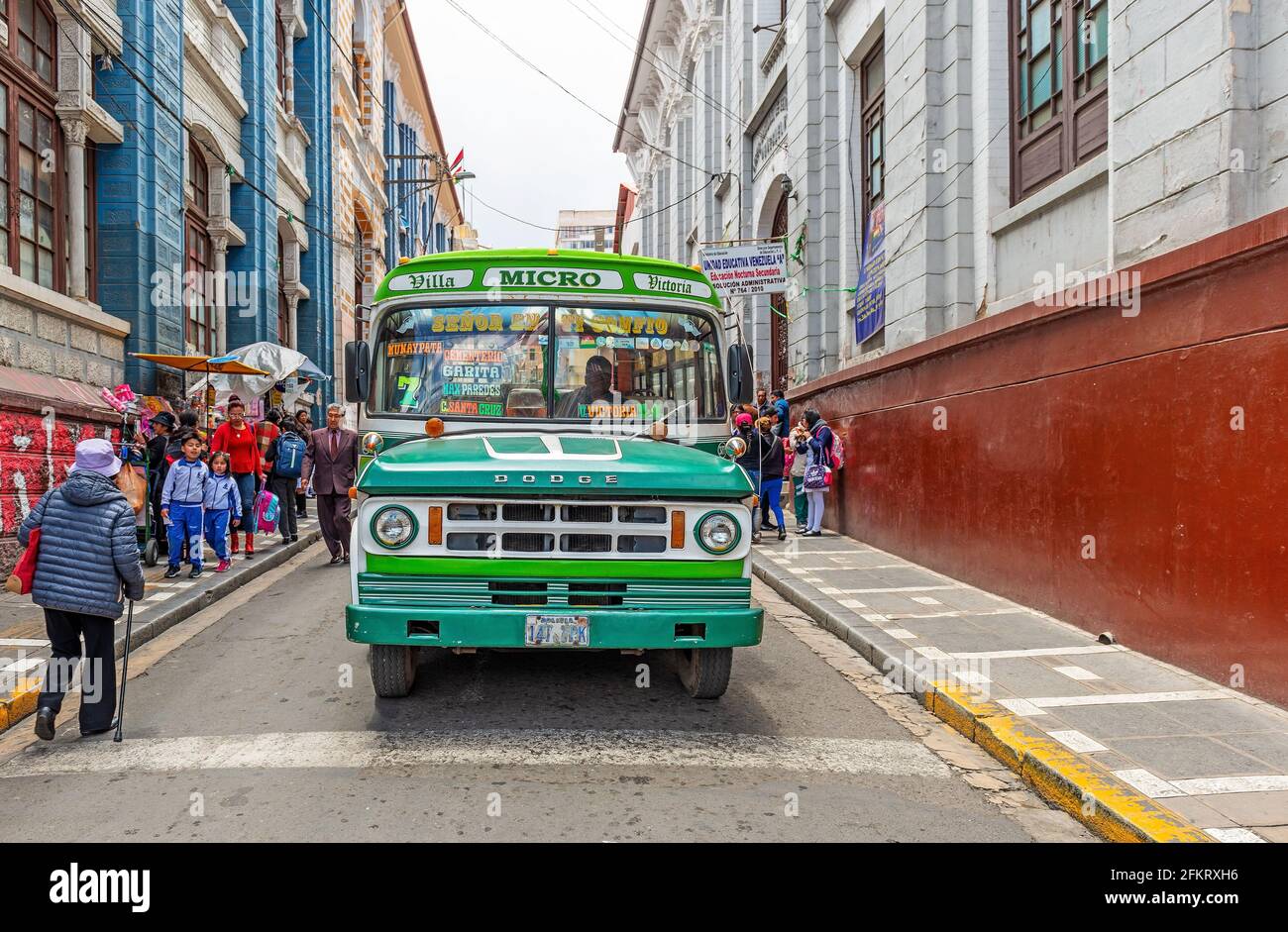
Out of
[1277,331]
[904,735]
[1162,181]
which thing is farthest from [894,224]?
[904,735]

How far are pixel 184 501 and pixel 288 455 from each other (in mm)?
2474

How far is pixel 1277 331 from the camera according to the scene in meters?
5.28

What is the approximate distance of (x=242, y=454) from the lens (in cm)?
1134

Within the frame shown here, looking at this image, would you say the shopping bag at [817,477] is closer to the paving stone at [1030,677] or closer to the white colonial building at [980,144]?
the white colonial building at [980,144]

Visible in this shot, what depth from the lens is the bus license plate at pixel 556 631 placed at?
15.8 feet

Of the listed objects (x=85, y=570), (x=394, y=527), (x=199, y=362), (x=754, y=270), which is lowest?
(x=85, y=570)

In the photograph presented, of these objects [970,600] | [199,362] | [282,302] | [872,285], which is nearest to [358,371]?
[970,600]

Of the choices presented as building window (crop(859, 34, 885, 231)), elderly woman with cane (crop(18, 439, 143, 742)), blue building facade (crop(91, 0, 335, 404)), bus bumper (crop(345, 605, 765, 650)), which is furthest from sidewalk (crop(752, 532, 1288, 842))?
blue building facade (crop(91, 0, 335, 404))

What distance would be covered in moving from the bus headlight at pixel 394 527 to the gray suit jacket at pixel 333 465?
658 cm

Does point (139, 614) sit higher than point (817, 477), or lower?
lower

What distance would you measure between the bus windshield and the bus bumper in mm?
1573

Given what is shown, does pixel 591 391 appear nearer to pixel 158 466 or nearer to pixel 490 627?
pixel 490 627
